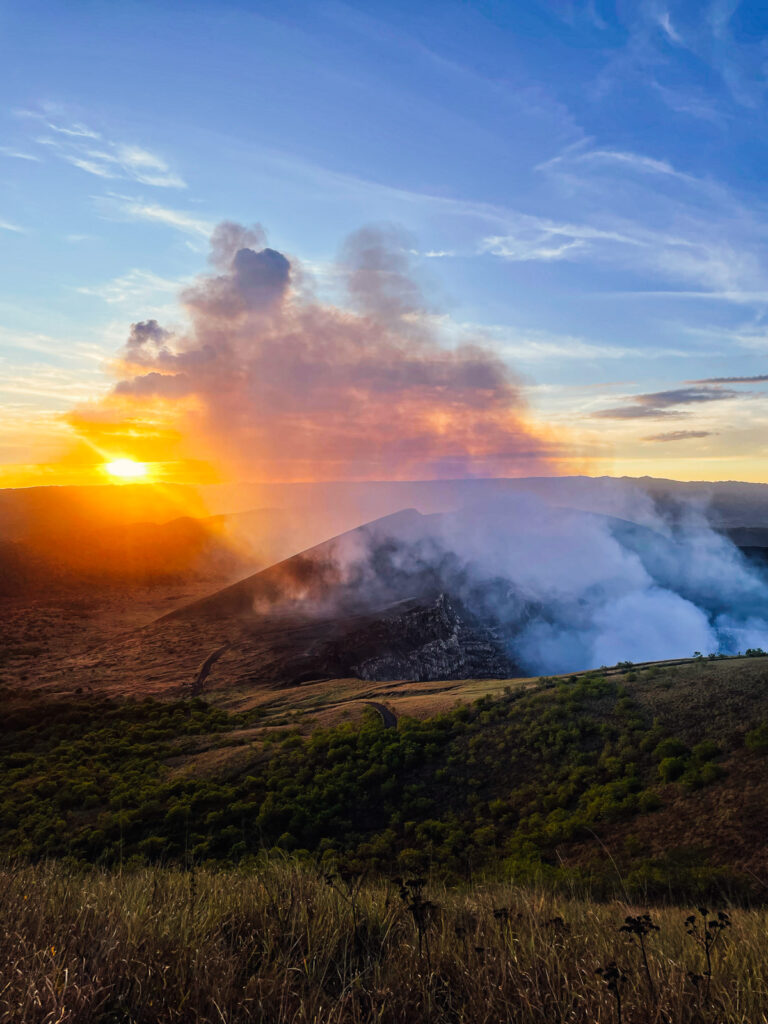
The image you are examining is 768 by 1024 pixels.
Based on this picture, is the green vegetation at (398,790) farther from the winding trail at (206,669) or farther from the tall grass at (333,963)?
the winding trail at (206,669)

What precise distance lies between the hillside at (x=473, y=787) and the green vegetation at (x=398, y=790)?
99mm

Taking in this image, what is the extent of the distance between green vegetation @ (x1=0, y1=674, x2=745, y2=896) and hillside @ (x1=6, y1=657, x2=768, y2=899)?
0.10m

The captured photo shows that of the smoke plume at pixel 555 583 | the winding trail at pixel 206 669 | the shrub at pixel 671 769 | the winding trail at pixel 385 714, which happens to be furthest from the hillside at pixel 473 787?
the smoke plume at pixel 555 583

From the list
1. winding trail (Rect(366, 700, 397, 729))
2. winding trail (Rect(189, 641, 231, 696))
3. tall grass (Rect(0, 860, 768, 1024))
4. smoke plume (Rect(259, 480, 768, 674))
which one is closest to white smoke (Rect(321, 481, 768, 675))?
smoke plume (Rect(259, 480, 768, 674))

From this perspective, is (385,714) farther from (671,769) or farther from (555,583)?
(555,583)

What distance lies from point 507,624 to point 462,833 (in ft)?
211

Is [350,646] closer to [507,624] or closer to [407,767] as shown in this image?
[507,624]

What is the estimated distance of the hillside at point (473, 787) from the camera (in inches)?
775

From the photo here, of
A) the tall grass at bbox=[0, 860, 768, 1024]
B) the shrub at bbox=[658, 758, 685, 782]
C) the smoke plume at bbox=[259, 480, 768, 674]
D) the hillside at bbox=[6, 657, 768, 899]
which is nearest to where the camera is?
the tall grass at bbox=[0, 860, 768, 1024]

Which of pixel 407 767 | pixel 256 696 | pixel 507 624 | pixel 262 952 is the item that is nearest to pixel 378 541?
pixel 507 624

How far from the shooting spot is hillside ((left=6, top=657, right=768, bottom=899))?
64.6 feet

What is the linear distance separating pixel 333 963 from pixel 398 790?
89.5 feet

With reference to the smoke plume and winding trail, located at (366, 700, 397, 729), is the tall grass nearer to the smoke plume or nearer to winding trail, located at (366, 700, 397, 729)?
winding trail, located at (366, 700, 397, 729)

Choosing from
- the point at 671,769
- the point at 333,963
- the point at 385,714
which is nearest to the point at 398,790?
the point at 385,714
